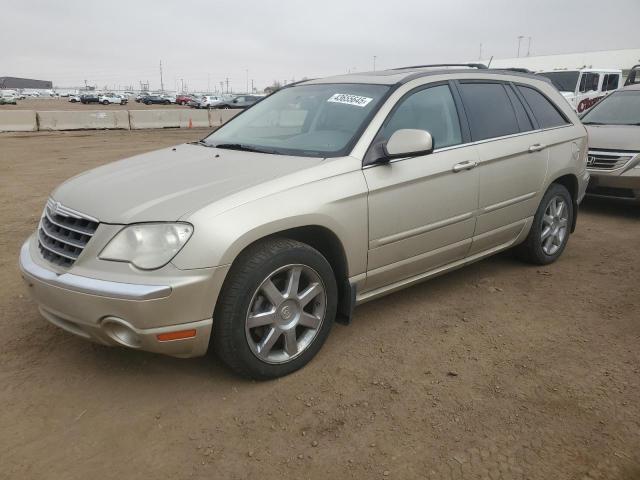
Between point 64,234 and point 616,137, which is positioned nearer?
point 64,234

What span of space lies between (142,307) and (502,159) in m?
2.84

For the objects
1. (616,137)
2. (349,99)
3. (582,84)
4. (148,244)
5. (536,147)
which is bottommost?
(148,244)

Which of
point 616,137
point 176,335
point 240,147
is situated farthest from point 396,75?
point 616,137

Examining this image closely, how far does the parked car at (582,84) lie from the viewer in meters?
15.6

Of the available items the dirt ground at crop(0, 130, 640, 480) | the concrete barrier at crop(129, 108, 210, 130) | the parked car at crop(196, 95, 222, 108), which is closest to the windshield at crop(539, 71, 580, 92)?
the dirt ground at crop(0, 130, 640, 480)

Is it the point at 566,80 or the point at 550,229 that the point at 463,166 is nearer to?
the point at 550,229

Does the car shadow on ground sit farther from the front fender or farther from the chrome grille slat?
the chrome grille slat

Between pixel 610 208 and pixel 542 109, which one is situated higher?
pixel 542 109

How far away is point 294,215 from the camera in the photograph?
9.36 feet

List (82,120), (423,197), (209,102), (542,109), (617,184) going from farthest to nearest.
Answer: (209,102), (82,120), (617,184), (542,109), (423,197)

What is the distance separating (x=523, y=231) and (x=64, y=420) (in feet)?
11.9

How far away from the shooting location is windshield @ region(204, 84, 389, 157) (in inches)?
134

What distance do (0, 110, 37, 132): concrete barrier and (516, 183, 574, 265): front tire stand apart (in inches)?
810

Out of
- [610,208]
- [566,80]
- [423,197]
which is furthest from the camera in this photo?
[566,80]
